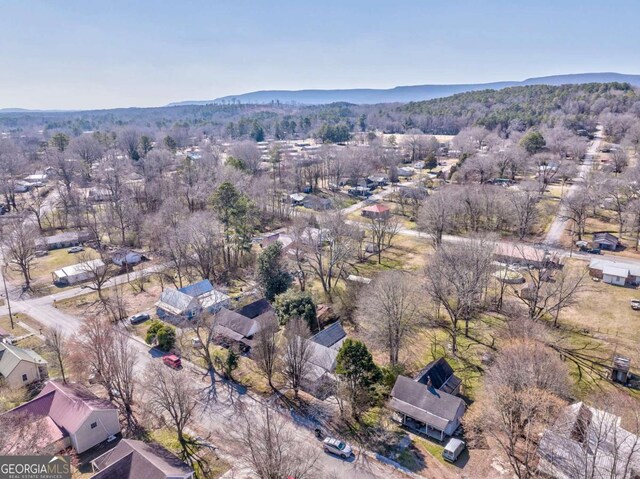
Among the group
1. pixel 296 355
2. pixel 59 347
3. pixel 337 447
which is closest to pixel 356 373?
pixel 296 355

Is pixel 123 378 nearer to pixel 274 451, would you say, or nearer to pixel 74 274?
pixel 274 451

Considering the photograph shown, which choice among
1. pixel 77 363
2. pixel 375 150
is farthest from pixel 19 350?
pixel 375 150

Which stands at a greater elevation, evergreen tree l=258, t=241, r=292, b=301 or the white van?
evergreen tree l=258, t=241, r=292, b=301

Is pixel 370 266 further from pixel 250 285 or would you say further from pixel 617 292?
pixel 617 292

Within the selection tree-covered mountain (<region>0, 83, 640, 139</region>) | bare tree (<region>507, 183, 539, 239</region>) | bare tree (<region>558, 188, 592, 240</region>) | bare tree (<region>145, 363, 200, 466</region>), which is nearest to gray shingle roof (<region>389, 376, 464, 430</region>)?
bare tree (<region>145, 363, 200, 466</region>)

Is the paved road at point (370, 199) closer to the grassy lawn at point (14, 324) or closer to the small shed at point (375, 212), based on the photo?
the small shed at point (375, 212)

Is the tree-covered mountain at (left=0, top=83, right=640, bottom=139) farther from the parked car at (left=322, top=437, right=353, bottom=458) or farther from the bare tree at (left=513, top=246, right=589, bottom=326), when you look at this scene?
the parked car at (left=322, top=437, right=353, bottom=458)

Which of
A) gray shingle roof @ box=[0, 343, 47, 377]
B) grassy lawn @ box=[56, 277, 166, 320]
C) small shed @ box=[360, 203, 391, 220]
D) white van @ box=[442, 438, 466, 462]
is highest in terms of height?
small shed @ box=[360, 203, 391, 220]
